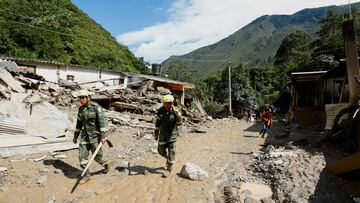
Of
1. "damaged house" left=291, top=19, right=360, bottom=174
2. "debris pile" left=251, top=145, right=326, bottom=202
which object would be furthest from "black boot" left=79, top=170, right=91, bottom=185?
"damaged house" left=291, top=19, right=360, bottom=174

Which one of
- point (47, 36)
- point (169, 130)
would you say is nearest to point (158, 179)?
point (169, 130)

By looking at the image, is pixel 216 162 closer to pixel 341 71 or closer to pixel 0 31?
pixel 341 71

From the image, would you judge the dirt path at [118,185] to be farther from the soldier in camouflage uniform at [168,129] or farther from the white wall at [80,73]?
the white wall at [80,73]

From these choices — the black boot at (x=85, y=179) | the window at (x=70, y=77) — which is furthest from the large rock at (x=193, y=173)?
the window at (x=70, y=77)

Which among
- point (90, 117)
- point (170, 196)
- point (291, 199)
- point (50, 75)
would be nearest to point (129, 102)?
point (50, 75)

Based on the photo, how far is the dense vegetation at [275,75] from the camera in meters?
30.9

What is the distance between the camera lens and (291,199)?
4660 millimetres

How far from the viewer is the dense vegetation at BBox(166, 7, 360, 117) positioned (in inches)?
1217

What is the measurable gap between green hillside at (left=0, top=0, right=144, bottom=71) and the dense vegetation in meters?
13.8

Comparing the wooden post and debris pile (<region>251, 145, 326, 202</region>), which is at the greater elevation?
the wooden post

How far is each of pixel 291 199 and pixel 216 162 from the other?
3149mm

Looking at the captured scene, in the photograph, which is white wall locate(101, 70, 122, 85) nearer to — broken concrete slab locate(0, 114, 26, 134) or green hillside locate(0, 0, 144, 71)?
green hillside locate(0, 0, 144, 71)

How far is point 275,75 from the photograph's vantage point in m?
41.8

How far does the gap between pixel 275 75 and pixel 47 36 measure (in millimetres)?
32538
